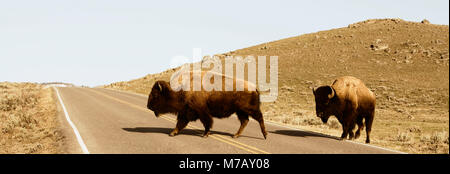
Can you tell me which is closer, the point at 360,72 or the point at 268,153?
the point at 268,153

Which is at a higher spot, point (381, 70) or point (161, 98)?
point (381, 70)

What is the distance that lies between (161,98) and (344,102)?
5582 millimetres

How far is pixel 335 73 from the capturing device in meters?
51.3

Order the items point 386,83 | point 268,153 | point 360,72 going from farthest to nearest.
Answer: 1. point 360,72
2. point 386,83
3. point 268,153

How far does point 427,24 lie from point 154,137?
76065 millimetres

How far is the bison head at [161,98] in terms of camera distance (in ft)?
37.7

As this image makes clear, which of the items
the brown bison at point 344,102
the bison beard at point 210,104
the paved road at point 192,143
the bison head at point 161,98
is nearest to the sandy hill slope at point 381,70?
the brown bison at point 344,102

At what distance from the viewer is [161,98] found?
11.6m

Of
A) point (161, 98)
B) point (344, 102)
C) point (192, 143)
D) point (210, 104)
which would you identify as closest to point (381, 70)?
point (344, 102)

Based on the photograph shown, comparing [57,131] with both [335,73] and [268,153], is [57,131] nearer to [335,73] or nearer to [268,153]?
[268,153]

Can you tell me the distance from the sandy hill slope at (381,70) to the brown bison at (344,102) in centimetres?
213

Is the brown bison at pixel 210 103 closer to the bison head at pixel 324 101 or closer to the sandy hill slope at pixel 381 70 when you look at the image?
the bison head at pixel 324 101

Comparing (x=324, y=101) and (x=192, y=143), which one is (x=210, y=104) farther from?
(x=324, y=101)
